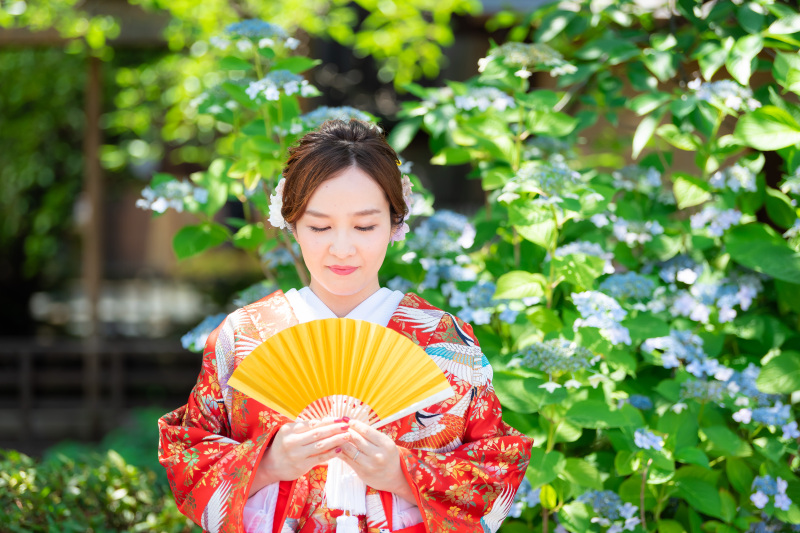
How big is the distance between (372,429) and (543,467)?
722 mm

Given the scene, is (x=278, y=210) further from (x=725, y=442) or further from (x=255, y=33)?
(x=725, y=442)

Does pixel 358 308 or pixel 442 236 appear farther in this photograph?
pixel 442 236

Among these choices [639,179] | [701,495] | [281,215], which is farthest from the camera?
[639,179]

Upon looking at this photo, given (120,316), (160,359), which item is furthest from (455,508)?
(120,316)

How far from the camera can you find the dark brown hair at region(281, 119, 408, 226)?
1.29m

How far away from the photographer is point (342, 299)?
1376 millimetres

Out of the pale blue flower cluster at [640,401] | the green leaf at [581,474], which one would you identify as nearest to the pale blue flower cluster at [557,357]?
the green leaf at [581,474]

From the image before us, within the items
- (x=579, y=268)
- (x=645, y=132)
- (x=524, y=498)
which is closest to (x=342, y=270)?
(x=579, y=268)

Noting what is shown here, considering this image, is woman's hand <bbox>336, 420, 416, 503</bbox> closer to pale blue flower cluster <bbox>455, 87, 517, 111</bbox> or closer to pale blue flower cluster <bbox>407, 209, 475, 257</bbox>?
pale blue flower cluster <bbox>407, 209, 475, 257</bbox>

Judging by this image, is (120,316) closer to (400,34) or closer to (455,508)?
(400,34)

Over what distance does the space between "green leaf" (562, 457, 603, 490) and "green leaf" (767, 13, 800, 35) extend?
1.31 meters

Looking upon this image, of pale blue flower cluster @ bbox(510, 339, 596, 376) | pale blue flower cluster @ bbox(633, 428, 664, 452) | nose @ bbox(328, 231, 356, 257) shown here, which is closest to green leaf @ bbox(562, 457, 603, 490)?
pale blue flower cluster @ bbox(633, 428, 664, 452)

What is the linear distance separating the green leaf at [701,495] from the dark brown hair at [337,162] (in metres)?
1.11

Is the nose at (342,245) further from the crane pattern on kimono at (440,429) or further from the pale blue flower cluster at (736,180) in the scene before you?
the pale blue flower cluster at (736,180)
